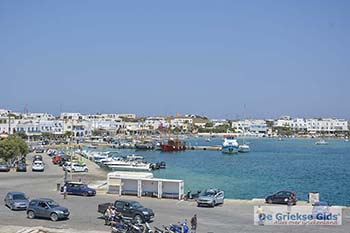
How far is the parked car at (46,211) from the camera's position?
26297mm

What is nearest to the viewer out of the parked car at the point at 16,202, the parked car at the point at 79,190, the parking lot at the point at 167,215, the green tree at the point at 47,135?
the parking lot at the point at 167,215

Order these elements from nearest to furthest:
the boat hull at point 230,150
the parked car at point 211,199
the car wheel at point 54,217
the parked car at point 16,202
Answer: the car wheel at point 54,217 < the parked car at point 16,202 < the parked car at point 211,199 < the boat hull at point 230,150

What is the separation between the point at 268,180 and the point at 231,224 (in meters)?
41.3

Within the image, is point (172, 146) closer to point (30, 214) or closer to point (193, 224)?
point (30, 214)

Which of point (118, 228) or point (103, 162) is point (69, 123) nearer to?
point (103, 162)

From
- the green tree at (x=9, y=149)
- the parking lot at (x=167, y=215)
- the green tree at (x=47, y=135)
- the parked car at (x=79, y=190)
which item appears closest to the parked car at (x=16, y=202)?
the parking lot at (x=167, y=215)

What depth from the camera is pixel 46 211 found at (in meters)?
26.5

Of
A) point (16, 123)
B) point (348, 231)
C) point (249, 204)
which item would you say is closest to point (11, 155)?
point (249, 204)

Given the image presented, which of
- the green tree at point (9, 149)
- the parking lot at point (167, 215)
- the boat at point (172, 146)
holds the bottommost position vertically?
the parking lot at point (167, 215)

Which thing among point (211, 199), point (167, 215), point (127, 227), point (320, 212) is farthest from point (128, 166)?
point (127, 227)

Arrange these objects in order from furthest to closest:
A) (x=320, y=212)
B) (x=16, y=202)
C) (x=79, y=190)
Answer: (x=79, y=190) → (x=16, y=202) → (x=320, y=212)

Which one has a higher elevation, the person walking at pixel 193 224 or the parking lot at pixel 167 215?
the person walking at pixel 193 224

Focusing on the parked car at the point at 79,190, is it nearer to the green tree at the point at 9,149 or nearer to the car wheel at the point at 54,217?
the car wheel at the point at 54,217

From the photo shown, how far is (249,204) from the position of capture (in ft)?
109
